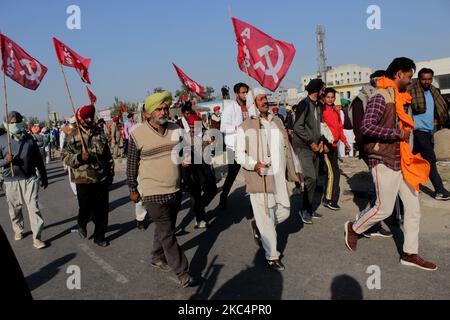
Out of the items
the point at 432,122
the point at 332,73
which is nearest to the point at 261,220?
the point at 432,122

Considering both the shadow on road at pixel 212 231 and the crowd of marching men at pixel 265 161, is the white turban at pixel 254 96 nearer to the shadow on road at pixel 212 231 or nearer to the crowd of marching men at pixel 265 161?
the crowd of marching men at pixel 265 161

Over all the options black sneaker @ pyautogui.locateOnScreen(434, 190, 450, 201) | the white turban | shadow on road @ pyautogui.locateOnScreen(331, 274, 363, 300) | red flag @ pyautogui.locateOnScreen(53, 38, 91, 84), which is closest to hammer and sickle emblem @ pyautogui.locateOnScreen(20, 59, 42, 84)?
red flag @ pyautogui.locateOnScreen(53, 38, 91, 84)

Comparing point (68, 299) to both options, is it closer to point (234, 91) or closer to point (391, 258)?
point (391, 258)

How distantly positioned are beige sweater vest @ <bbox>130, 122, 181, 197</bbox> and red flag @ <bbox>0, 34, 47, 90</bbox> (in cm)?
341

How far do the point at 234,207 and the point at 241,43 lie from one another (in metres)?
3.12

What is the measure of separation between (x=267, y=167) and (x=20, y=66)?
4808 millimetres

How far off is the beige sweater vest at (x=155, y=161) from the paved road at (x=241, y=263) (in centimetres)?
103

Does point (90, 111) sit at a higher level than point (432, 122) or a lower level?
higher

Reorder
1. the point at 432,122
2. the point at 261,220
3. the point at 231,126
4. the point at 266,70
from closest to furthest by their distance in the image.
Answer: the point at 261,220 → the point at 266,70 → the point at 432,122 → the point at 231,126

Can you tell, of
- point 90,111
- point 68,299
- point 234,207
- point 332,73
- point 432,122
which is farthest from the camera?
point 332,73

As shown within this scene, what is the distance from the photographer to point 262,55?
4.65 meters

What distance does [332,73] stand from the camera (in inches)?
3927

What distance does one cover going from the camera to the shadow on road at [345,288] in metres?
3.23

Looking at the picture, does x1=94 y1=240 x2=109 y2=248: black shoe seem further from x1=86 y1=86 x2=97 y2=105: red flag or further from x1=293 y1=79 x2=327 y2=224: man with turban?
x1=86 y1=86 x2=97 y2=105: red flag
